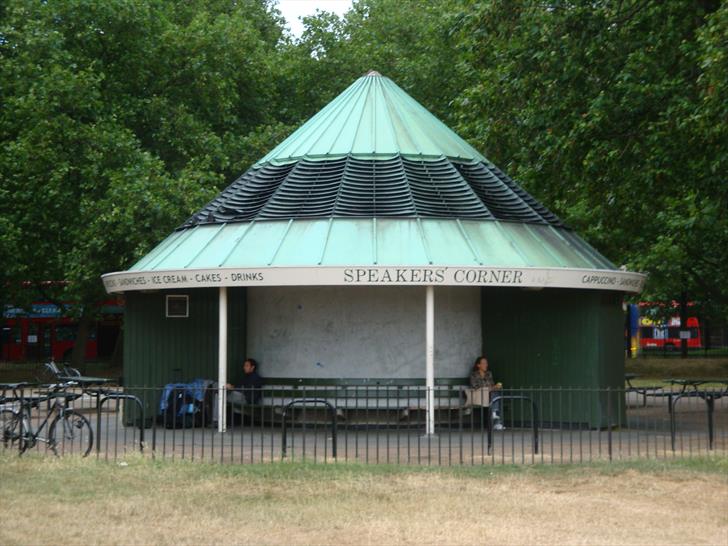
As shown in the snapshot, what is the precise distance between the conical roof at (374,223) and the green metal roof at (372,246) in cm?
3

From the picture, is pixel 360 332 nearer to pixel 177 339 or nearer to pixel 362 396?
pixel 362 396

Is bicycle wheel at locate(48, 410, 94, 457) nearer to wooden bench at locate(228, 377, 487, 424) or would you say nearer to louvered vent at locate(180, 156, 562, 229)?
wooden bench at locate(228, 377, 487, 424)

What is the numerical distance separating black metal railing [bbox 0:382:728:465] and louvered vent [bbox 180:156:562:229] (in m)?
3.19

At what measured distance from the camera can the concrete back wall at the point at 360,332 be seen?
20.0 metres

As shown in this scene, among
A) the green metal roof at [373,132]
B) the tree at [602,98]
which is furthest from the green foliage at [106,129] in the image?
the tree at [602,98]

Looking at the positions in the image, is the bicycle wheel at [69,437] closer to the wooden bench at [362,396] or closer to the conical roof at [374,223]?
the wooden bench at [362,396]

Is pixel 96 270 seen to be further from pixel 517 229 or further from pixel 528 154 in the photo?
pixel 517 229

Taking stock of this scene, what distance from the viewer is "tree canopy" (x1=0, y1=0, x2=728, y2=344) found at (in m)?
22.2

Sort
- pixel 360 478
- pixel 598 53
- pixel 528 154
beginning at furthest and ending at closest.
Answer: pixel 528 154
pixel 598 53
pixel 360 478

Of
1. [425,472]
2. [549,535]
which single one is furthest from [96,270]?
[549,535]

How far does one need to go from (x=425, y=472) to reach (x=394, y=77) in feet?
105

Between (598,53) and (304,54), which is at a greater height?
(304,54)

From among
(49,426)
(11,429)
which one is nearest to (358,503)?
(49,426)

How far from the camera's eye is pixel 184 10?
43844 mm
